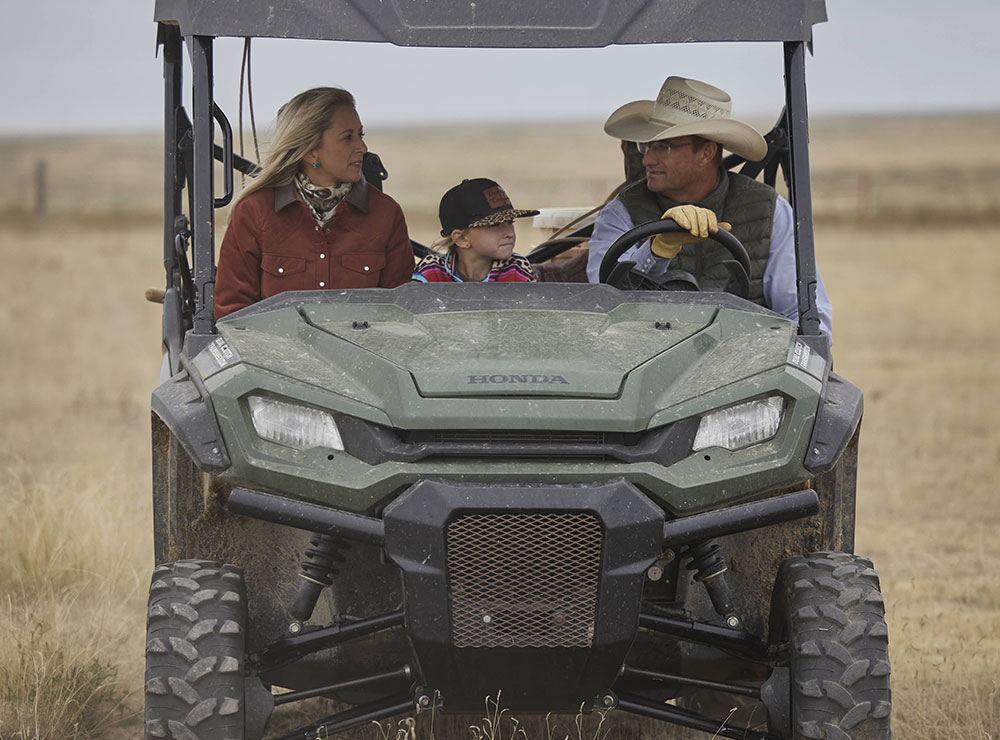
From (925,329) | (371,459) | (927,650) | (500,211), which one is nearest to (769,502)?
(371,459)

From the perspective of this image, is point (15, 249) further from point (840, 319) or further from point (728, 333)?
point (728, 333)

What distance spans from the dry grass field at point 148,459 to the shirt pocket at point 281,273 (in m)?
0.71

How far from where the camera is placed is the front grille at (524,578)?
3549mm

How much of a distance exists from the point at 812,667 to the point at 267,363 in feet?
4.65

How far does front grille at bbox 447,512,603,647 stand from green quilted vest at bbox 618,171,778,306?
186 centimetres

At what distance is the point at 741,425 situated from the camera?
374cm

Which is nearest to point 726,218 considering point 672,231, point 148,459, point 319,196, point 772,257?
point 772,257

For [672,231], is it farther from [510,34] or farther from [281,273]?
[281,273]

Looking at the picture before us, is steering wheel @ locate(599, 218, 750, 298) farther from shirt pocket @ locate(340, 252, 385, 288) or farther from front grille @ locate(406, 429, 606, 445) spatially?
front grille @ locate(406, 429, 606, 445)

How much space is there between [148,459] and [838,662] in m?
6.54

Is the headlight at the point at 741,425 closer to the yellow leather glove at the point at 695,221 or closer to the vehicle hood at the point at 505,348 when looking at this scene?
the vehicle hood at the point at 505,348

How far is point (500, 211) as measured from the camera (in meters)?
4.85

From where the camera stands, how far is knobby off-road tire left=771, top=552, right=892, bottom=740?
12.0 feet

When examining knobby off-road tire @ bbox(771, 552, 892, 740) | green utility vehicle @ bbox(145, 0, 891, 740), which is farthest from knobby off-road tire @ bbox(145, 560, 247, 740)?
knobby off-road tire @ bbox(771, 552, 892, 740)
